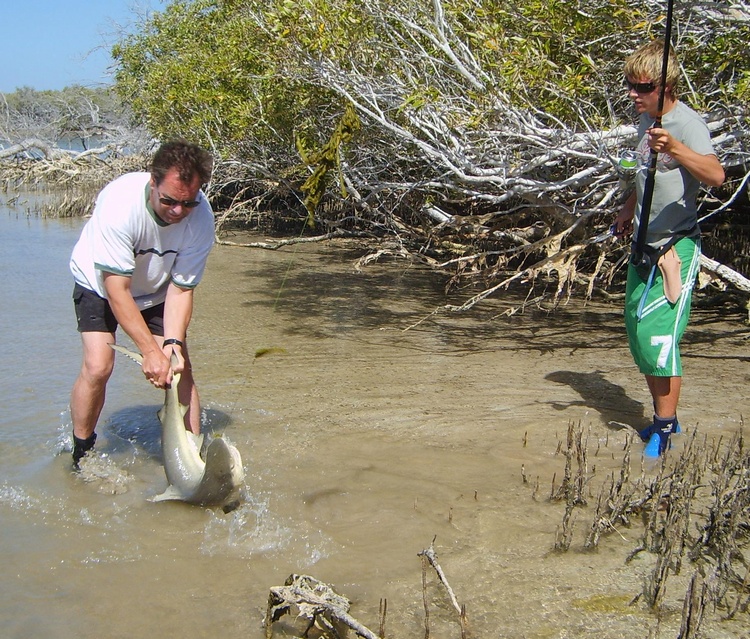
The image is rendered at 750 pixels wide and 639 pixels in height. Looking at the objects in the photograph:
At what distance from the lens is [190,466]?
141 inches

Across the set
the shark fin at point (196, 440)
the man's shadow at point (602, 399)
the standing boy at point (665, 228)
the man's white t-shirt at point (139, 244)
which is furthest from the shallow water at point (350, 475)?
the man's white t-shirt at point (139, 244)

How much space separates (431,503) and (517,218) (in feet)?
18.5

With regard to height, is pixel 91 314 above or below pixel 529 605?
above

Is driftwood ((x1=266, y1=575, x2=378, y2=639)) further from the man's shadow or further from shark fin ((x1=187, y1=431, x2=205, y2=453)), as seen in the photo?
the man's shadow

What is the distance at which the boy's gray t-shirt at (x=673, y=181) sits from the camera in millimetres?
3805

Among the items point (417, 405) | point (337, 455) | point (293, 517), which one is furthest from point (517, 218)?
point (293, 517)

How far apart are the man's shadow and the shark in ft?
7.52

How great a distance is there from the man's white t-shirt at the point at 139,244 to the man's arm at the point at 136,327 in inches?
2.3

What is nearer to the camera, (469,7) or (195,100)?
(469,7)

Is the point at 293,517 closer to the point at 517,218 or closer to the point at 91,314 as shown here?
the point at 91,314

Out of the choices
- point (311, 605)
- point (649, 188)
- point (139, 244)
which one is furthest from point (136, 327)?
point (649, 188)

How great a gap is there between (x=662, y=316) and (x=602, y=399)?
126 centimetres

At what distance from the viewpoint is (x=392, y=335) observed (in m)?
7.22

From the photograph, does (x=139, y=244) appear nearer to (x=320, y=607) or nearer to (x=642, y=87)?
(x=320, y=607)
